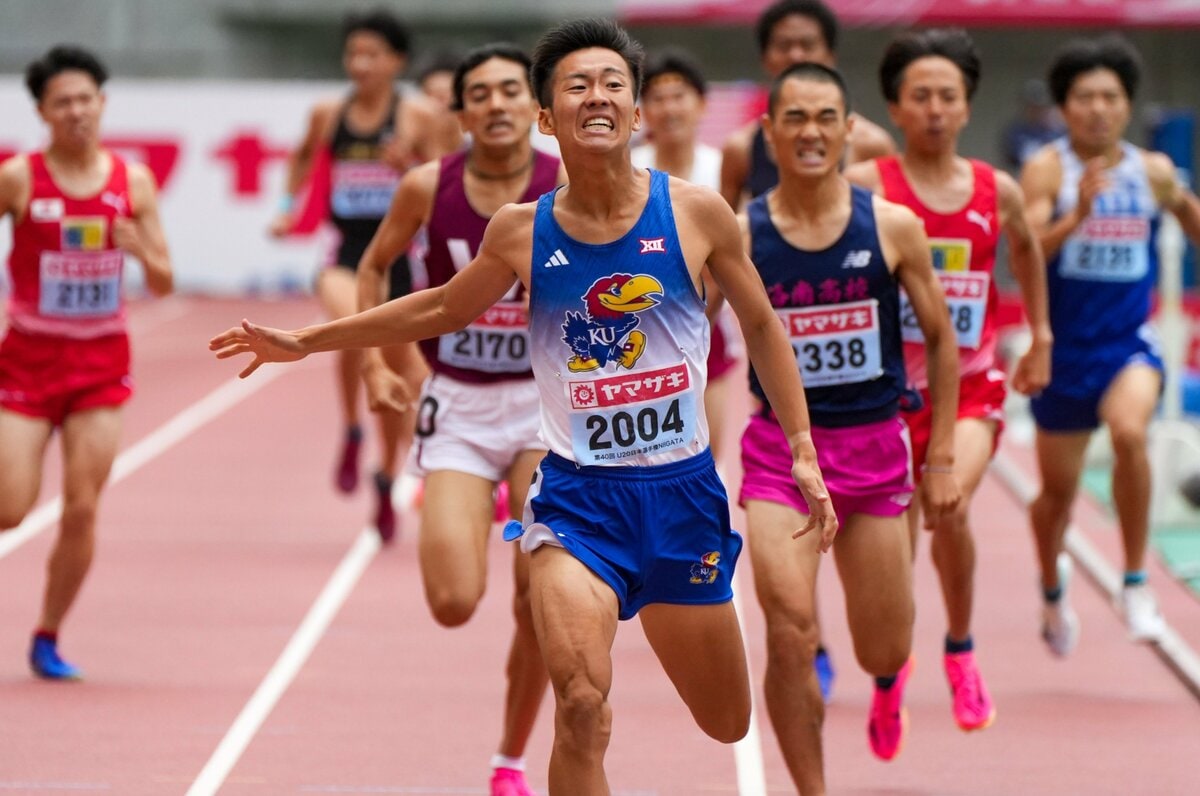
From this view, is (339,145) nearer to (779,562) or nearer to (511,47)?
(511,47)

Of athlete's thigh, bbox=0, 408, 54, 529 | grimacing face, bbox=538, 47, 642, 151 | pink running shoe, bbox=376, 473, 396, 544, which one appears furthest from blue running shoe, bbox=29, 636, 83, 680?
grimacing face, bbox=538, 47, 642, 151

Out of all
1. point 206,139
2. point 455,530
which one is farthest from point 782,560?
point 206,139

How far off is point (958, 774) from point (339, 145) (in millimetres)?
6000

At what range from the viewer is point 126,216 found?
8.26 metres

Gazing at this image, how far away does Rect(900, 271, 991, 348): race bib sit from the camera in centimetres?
728

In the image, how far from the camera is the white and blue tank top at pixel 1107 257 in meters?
8.68

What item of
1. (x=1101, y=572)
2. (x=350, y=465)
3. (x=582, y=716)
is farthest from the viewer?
(x=350, y=465)

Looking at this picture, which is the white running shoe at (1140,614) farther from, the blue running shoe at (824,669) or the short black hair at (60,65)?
the short black hair at (60,65)

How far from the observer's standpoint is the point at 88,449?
8.05 m

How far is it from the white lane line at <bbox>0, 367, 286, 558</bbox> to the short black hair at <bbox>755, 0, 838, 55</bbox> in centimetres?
417

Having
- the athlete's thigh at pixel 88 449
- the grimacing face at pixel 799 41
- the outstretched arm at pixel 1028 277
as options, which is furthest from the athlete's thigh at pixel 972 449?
the athlete's thigh at pixel 88 449

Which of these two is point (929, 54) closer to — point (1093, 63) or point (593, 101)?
point (1093, 63)

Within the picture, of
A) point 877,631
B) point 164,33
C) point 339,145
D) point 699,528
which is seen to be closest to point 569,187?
point 699,528

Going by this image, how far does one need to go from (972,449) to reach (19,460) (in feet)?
11.1
